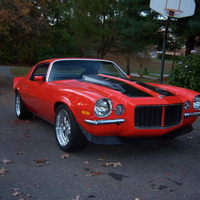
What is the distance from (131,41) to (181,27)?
3288 mm

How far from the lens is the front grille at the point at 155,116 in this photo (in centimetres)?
373

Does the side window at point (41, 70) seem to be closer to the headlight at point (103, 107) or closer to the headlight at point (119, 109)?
the headlight at point (103, 107)

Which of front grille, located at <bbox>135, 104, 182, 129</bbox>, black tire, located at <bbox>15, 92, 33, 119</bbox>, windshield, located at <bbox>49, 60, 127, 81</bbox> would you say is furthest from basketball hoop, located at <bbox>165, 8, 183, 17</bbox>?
front grille, located at <bbox>135, 104, 182, 129</bbox>

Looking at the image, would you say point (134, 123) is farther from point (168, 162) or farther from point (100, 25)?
point (100, 25)

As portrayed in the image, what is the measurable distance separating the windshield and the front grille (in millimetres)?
1772

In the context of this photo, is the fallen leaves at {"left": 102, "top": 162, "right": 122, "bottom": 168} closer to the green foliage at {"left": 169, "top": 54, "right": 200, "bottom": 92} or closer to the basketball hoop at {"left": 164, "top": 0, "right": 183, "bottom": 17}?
the green foliage at {"left": 169, "top": 54, "right": 200, "bottom": 92}

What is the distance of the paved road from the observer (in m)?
2.90

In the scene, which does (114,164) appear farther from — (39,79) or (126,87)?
(39,79)

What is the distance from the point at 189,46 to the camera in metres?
17.6

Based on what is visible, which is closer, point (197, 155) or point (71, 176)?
point (71, 176)

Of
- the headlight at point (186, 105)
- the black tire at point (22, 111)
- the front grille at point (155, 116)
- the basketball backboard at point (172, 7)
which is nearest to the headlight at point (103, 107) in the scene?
the front grille at point (155, 116)

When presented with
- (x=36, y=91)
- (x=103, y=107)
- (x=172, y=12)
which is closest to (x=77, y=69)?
(x=36, y=91)

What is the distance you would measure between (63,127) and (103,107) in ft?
3.16

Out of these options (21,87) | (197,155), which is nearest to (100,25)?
(21,87)
